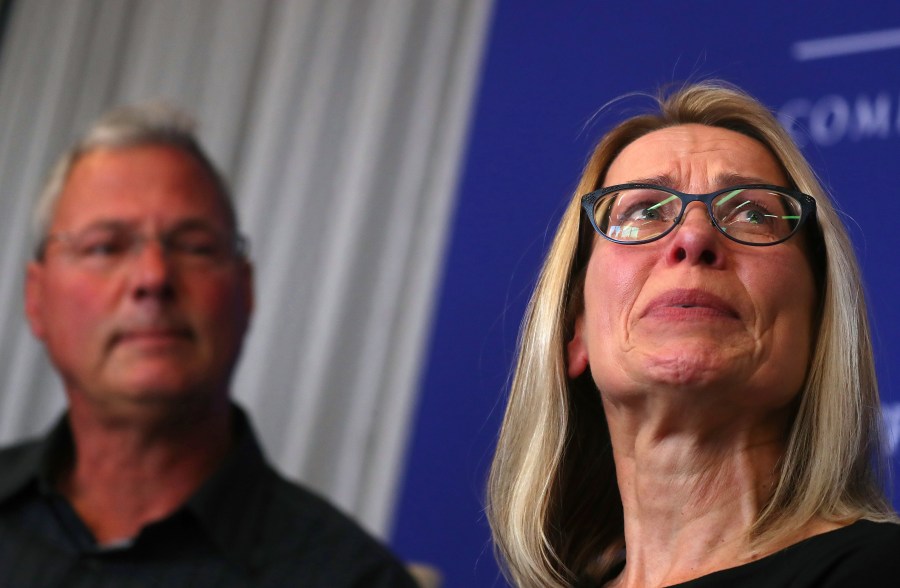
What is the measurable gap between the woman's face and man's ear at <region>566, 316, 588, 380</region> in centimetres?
9

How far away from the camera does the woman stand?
1336 millimetres

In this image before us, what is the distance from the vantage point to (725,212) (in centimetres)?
141

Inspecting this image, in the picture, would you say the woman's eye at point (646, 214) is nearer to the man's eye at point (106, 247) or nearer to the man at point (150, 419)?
the man at point (150, 419)

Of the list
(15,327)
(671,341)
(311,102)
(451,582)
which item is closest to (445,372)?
(451,582)

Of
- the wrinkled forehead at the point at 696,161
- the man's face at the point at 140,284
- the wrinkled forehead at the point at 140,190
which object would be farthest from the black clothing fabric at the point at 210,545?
the wrinkled forehead at the point at 696,161

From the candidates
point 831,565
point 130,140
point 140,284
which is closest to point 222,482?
point 140,284

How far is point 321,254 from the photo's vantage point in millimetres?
3193

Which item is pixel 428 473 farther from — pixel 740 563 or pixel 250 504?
pixel 740 563

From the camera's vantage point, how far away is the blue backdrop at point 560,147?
204 centimetres

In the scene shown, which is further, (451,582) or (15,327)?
(15,327)

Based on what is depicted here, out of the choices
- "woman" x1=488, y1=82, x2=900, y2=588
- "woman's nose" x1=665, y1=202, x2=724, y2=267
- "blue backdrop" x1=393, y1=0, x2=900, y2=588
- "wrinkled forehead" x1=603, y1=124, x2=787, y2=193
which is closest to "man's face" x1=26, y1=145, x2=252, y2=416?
"blue backdrop" x1=393, y1=0, x2=900, y2=588

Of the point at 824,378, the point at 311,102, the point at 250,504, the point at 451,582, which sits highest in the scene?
the point at 311,102

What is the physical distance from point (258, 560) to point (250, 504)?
123 mm

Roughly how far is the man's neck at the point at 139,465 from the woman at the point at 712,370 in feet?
2.68
